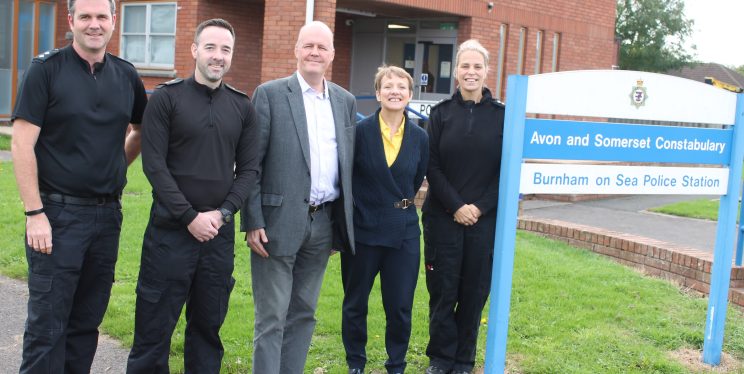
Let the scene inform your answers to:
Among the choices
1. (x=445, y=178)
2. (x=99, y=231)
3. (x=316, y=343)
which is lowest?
(x=316, y=343)

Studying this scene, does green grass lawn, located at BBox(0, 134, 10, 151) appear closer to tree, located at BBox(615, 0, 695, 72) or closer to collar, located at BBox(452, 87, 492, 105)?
collar, located at BBox(452, 87, 492, 105)

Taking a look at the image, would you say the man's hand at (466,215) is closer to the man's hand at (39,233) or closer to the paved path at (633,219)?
the man's hand at (39,233)

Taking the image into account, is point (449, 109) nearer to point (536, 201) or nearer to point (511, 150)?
point (511, 150)

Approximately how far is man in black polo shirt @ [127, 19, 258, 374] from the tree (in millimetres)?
40685

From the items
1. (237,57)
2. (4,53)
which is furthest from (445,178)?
(4,53)

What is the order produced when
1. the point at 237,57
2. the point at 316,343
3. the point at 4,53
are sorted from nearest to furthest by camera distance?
the point at 316,343
the point at 237,57
the point at 4,53

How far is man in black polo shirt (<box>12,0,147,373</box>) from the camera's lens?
361cm

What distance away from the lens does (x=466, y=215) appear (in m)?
4.55

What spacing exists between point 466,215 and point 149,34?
42.3 ft

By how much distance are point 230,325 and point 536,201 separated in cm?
856

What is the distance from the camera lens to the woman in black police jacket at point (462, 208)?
4559 mm

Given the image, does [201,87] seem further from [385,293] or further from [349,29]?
[349,29]

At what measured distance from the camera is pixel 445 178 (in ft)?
15.2

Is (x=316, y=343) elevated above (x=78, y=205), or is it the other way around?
(x=78, y=205)
